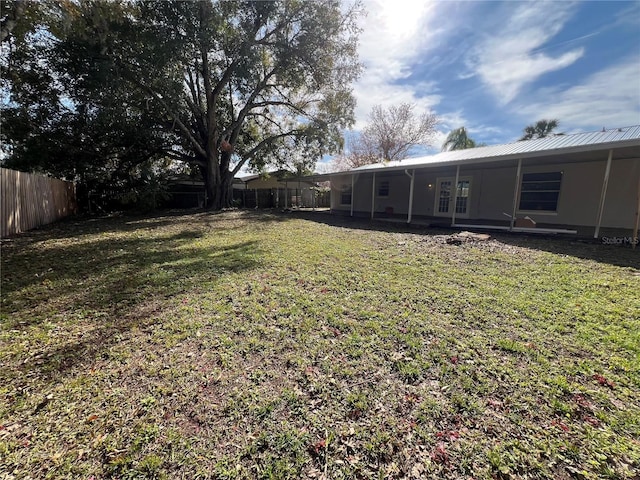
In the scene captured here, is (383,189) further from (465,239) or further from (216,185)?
(216,185)

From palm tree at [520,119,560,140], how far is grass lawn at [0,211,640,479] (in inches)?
656

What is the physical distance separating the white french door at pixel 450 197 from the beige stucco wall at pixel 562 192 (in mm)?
178

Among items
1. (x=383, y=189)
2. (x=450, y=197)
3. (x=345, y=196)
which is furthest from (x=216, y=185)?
(x=450, y=197)

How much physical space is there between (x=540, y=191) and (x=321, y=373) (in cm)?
1176

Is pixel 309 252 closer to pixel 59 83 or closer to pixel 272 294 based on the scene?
pixel 272 294

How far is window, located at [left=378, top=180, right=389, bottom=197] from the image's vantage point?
15.4m

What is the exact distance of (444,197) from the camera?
13.2 m

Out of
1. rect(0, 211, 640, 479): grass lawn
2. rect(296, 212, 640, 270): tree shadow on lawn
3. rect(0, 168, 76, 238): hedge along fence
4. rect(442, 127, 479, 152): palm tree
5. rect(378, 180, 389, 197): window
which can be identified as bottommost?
rect(0, 211, 640, 479): grass lawn

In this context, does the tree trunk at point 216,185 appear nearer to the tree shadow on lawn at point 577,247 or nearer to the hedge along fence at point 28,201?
the hedge along fence at point 28,201

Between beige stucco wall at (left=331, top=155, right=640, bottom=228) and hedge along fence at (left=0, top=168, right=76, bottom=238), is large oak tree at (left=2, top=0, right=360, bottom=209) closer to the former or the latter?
hedge along fence at (left=0, top=168, right=76, bottom=238)

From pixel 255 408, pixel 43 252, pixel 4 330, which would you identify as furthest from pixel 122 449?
pixel 43 252

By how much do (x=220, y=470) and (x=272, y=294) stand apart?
2612 mm

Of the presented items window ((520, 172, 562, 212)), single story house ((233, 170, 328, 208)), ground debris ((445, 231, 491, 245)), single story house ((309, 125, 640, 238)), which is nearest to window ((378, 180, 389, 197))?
single story house ((309, 125, 640, 238))

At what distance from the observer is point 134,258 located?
610cm
